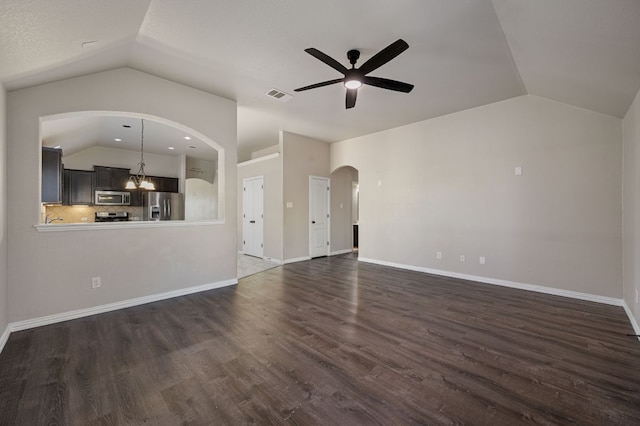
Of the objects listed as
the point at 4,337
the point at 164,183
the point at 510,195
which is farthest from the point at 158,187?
the point at 510,195

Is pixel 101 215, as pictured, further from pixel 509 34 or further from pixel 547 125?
pixel 547 125

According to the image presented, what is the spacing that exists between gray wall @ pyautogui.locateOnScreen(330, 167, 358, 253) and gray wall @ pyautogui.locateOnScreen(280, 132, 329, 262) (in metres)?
0.83

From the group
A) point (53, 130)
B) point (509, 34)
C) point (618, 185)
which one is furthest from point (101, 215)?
point (618, 185)

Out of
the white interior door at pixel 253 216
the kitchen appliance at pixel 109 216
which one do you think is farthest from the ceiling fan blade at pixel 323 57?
the kitchen appliance at pixel 109 216

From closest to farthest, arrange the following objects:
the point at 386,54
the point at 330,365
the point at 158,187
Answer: the point at 330,365
the point at 386,54
the point at 158,187

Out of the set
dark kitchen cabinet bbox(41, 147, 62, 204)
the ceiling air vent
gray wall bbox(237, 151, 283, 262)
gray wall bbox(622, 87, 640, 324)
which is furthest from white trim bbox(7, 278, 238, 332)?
gray wall bbox(622, 87, 640, 324)

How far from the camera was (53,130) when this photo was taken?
15.0 ft

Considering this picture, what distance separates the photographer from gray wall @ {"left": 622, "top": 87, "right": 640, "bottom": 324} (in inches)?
111

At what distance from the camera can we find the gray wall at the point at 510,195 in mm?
3715

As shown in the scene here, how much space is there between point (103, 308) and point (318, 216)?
15.7 ft

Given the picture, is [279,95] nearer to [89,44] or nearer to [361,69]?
[361,69]

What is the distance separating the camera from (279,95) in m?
4.32

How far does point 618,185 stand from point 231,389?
17.2 ft

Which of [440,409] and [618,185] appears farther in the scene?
[618,185]
